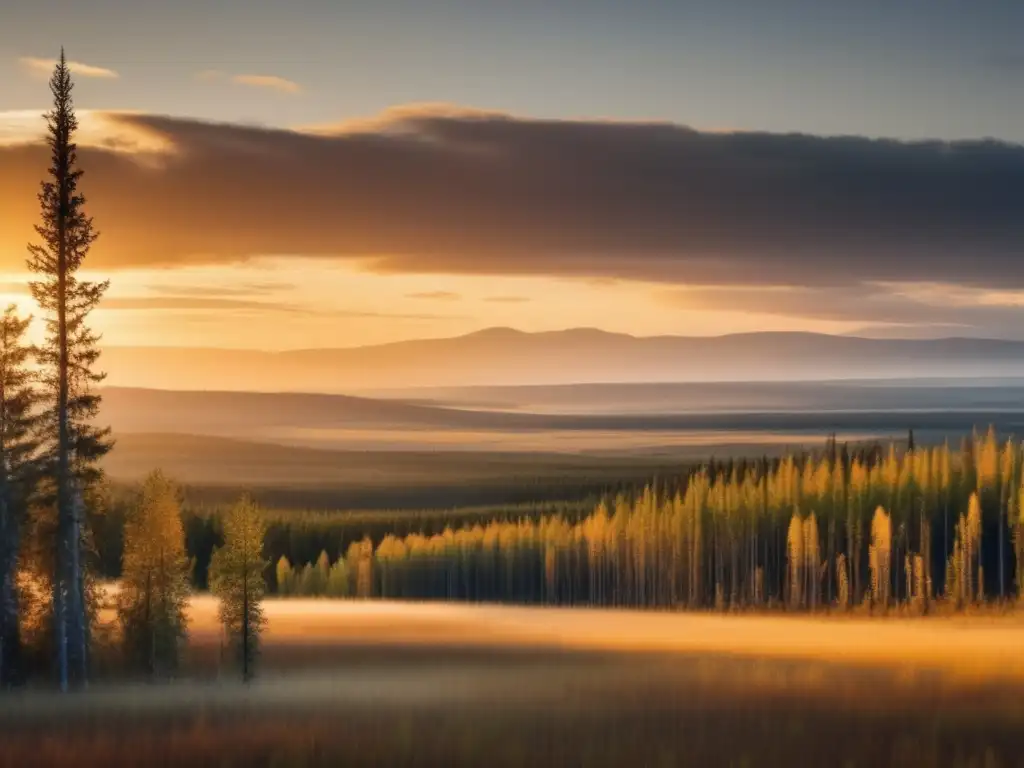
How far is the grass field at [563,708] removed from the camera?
38.4 m

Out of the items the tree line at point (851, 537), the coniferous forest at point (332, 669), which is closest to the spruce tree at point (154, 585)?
the coniferous forest at point (332, 669)

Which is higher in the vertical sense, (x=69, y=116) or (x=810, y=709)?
(x=69, y=116)

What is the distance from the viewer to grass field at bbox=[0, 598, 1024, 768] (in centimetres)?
3841

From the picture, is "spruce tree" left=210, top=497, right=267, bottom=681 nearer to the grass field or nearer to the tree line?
the grass field

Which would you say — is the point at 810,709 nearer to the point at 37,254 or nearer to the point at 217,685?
the point at 217,685

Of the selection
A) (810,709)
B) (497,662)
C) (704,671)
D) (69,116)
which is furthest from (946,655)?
(69,116)

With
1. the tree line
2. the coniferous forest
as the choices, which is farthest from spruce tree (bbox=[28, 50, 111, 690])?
the tree line

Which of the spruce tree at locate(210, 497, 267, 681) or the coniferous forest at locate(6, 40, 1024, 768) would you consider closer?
the coniferous forest at locate(6, 40, 1024, 768)

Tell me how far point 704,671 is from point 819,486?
116719mm

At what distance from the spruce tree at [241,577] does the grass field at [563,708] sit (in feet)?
6.71

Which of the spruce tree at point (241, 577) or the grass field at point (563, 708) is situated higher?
the spruce tree at point (241, 577)

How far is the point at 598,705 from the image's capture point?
51.3 m

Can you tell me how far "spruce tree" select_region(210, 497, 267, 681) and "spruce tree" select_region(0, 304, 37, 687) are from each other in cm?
885

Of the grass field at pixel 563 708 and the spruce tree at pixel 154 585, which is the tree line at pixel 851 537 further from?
the spruce tree at pixel 154 585
